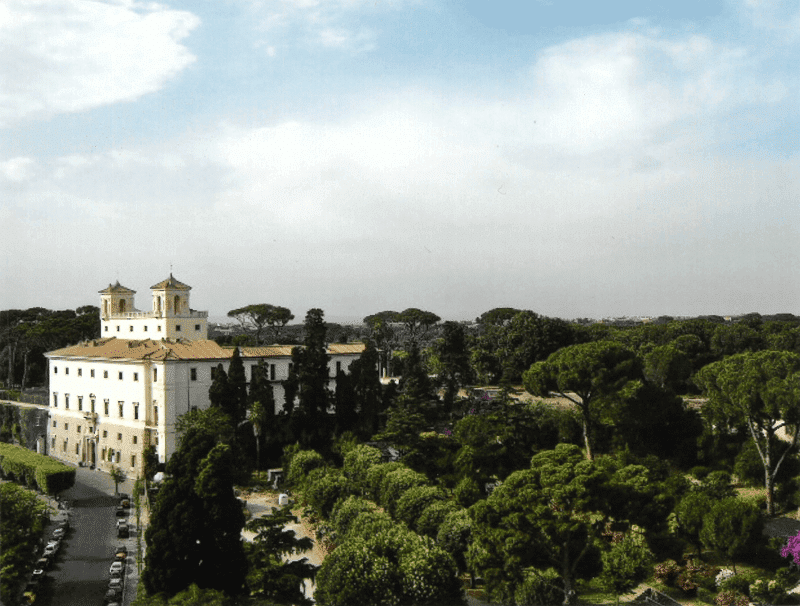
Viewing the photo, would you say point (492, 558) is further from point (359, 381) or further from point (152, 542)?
point (359, 381)

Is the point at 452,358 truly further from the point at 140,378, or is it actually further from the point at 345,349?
the point at 140,378

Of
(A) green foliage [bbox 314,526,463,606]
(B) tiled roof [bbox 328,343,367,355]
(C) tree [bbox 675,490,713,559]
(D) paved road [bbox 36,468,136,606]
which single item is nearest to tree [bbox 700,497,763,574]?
(C) tree [bbox 675,490,713,559]

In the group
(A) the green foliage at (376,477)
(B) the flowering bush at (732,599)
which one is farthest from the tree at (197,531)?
→ (B) the flowering bush at (732,599)

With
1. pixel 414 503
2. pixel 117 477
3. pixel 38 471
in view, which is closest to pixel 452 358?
pixel 117 477

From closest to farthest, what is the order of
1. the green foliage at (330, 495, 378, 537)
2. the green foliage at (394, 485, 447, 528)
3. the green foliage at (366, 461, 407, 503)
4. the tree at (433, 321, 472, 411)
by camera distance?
the green foliage at (330, 495, 378, 537), the green foliage at (394, 485, 447, 528), the green foliage at (366, 461, 407, 503), the tree at (433, 321, 472, 411)

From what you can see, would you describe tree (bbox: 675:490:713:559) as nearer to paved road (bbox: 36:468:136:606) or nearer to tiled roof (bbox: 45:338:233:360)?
paved road (bbox: 36:468:136:606)

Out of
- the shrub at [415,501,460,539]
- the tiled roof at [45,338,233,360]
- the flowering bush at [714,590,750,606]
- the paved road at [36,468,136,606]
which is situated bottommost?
the paved road at [36,468,136,606]
